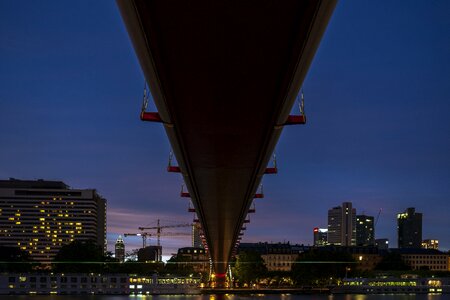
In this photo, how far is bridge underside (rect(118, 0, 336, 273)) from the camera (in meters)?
12.0

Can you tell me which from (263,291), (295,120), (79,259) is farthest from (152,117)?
(79,259)

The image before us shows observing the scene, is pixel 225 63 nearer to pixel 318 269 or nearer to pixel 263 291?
pixel 263 291

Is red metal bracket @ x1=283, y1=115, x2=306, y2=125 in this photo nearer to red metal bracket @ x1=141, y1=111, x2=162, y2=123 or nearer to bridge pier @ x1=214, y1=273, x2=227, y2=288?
red metal bracket @ x1=141, y1=111, x2=162, y2=123

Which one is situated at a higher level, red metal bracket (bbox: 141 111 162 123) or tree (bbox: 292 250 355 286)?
red metal bracket (bbox: 141 111 162 123)

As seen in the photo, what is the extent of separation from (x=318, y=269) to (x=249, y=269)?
16.3 meters

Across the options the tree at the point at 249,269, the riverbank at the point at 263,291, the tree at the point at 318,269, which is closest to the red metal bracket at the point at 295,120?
the riverbank at the point at 263,291

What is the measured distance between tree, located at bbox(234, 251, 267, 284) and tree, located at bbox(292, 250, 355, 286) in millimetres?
8930

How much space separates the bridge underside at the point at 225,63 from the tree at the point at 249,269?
111341 mm

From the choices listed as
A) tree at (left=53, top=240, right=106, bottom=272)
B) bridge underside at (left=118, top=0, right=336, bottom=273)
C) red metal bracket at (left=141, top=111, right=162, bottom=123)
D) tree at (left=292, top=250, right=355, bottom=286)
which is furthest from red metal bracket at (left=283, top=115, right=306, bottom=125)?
tree at (left=53, top=240, right=106, bottom=272)

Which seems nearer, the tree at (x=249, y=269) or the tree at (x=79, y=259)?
the tree at (x=79, y=259)

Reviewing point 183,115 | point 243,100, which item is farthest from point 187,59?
point 183,115

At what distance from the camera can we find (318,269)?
124 meters

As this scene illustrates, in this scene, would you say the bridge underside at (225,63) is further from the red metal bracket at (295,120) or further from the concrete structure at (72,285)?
the concrete structure at (72,285)

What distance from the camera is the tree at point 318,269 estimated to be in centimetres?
12388
